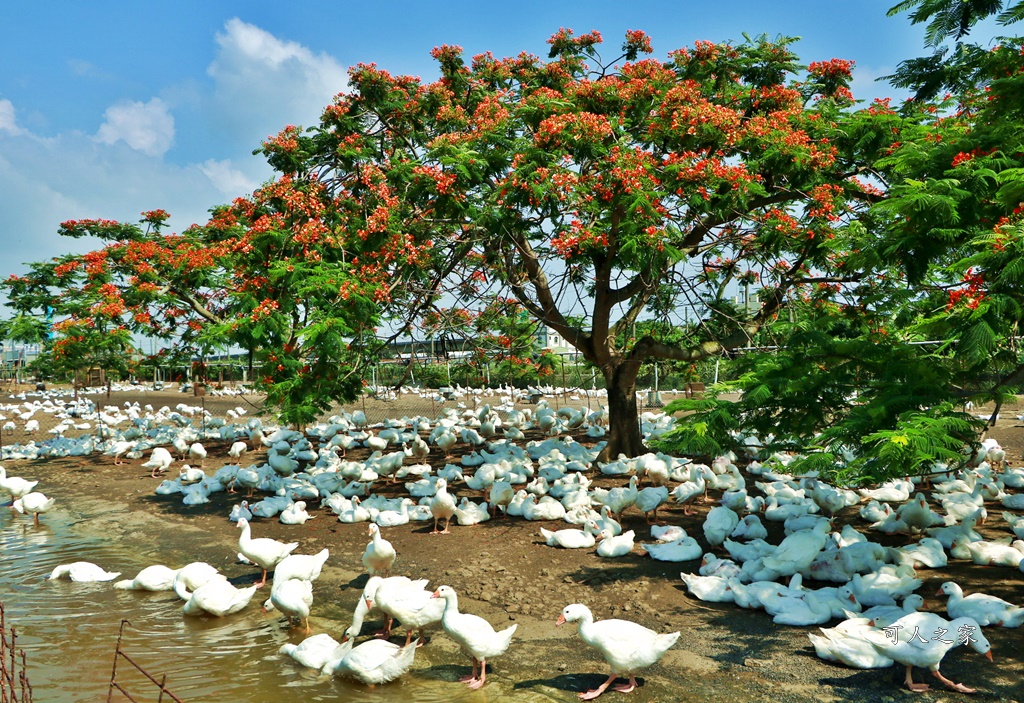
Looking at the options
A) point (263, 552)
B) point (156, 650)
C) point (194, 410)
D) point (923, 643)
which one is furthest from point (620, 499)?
point (194, 410)

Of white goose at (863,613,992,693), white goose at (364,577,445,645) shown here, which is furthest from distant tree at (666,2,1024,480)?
white goose at (364,577,445,645)

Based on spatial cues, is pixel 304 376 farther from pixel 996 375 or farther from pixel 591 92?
pixel 996 375

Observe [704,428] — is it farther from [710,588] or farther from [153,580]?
[153,580]

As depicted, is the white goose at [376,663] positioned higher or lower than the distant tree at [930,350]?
lower

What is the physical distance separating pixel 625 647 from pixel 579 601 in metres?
1.74

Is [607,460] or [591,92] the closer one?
[591,92]

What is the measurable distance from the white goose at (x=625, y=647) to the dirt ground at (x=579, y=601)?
119 mm

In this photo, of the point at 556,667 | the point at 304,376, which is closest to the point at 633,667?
the point at 556,667

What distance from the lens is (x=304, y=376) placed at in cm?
984

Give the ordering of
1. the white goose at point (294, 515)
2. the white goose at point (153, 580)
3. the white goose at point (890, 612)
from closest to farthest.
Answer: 1. the white goose at point (890, 612)
2. the white goose at point (153, 580)
3. the white goose at point (294, 515)

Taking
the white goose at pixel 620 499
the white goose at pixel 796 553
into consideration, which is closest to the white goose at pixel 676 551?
the white goose at pixel 796 553

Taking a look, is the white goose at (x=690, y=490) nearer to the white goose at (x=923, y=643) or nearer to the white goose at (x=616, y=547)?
the white goose at (x=616, y=547)

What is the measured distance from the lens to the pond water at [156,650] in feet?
16.6

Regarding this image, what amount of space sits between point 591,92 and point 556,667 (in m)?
8.20
